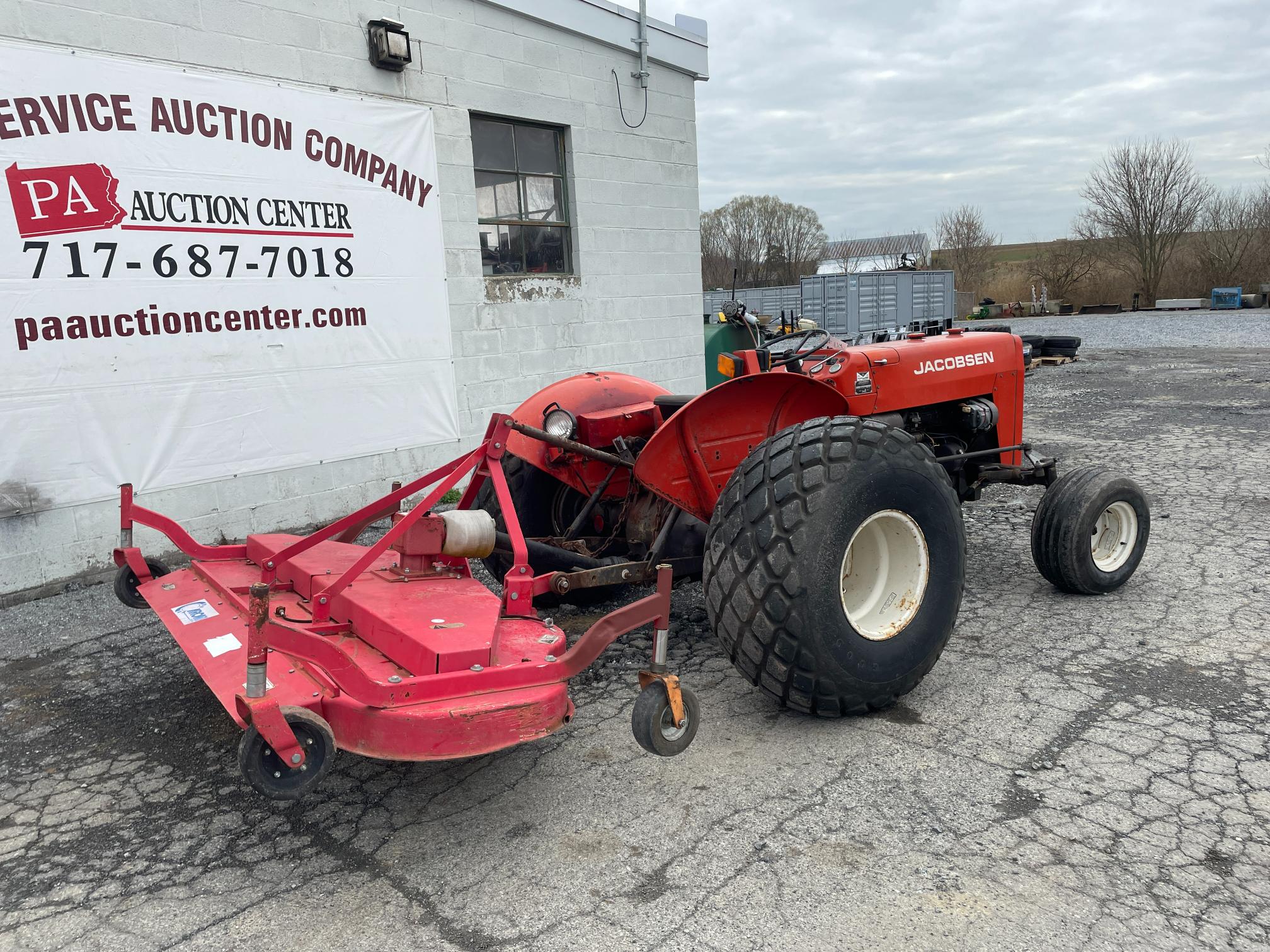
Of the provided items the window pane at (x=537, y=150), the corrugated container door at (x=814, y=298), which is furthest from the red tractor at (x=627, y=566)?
the corrugated container door at (x=814, y=298)

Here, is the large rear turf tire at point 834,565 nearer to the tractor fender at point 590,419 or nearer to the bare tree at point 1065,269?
the tractor fender at point 590,419

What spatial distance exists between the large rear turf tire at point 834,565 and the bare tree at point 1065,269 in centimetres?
3437

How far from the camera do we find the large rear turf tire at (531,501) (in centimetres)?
417

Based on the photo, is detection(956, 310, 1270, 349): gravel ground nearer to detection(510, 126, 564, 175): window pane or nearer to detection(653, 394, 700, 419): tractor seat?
detection(510, 126, 564, 175): window pane

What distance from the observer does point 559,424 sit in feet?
12.0

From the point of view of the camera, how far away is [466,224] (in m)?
6.82

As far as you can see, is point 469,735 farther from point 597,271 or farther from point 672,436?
point 597,271

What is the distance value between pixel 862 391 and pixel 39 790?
3473 millimetres

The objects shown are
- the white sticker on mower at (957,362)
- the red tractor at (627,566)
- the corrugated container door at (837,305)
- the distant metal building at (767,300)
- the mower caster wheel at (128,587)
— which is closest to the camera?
the red tractor at (627,566)

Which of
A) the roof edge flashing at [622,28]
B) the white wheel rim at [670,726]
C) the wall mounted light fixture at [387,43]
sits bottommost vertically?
the white wheel rim at [670,726]

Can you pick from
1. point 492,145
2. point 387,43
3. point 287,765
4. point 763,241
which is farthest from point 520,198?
point 763,241

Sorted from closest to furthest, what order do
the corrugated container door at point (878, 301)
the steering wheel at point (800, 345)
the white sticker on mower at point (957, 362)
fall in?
the steering wheel at point (800, 345) → the white sticker on mower at point (957, 362) → the corrugated container door at point (878, 301)

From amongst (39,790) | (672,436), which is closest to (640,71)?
(672,436)

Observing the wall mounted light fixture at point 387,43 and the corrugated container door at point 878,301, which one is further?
the corrugated container door at point 878,301
